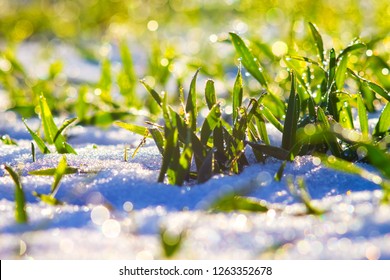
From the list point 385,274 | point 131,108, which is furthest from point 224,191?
point 131,108

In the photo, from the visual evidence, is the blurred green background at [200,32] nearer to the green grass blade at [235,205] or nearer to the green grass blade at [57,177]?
the green grass blade at [57,177]

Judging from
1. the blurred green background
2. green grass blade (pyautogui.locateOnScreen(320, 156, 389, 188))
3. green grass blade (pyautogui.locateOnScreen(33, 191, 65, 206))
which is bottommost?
green grass blade (pyautogui.locateOnScreen(33, 191, 65, 206))

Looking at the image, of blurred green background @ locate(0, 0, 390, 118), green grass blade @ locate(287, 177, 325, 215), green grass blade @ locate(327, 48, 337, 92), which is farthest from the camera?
blurred green background @ locate(0, 0, 390, 118)

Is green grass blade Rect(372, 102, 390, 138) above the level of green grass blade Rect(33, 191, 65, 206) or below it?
above

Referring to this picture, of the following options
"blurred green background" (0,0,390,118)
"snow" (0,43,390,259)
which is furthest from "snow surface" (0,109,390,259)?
"blurred green background" (0,0,390,118)

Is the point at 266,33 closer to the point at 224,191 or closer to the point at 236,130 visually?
→ the point at 236,130

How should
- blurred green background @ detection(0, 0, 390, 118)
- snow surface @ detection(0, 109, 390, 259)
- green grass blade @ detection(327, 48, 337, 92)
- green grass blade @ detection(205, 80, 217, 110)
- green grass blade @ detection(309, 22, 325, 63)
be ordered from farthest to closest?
blurred green background @ detection(0, 0, 390, 118) < green grass blade @ detection(309, 22, 325, 63) < green grass blade @ detection(327, 48, 337, 92) < green grass blade @ detection(205, 80, 217, 110) < snow surface @ detection(0, 109, 390, 259)

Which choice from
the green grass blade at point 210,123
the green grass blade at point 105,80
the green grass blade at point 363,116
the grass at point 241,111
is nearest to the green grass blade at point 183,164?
the grass at point 241,111

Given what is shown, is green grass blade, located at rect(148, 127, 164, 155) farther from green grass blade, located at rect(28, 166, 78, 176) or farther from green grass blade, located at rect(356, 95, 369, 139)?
green grass blade, located at rect(356, 95, 369, 139)
